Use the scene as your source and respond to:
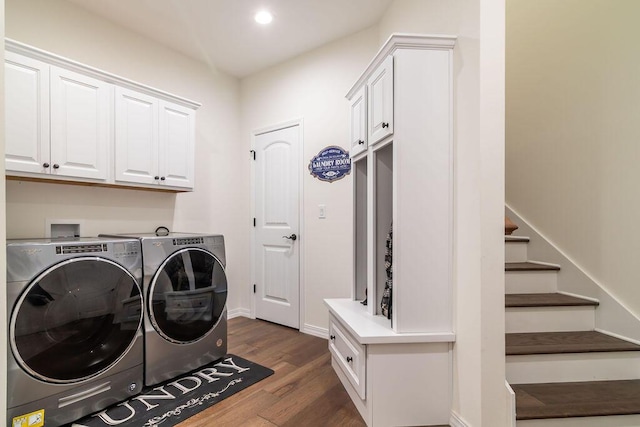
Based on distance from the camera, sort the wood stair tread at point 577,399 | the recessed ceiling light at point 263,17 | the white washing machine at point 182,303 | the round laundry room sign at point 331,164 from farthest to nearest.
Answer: the round laundry room sign at point 331,164 < the recessed ceiling light at point 263,17 < the white washing machine at point 182,303 < the wood stair tread at point 577,399

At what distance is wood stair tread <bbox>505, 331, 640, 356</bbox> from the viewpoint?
1.72 m

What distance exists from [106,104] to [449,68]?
2.35 meters

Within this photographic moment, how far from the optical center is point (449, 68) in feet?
5.73

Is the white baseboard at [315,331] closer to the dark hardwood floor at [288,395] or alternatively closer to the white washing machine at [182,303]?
the dark hardwood floor at [288,395]

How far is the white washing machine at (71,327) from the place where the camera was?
5.17 ft

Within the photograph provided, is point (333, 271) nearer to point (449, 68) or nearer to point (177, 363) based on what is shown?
point (177, 363)

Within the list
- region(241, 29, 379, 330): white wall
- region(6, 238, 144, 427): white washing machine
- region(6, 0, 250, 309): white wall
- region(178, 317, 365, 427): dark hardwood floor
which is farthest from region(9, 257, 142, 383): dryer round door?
region(241, 29, 379, 330): white wall

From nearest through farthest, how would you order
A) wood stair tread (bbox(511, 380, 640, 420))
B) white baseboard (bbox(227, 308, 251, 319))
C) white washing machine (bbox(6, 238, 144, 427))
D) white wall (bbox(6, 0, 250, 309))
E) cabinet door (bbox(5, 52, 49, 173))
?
wood stair tread (bbox(511, 380, 640, 420)), white washing machine (bbox(6, 238, 144, 427)), cabinet door (bbox(5, 52, 49, 173)), white wall (bbox(6, 0, 250, 309)), white baseboard (bbox(227, 308, 251, 319))

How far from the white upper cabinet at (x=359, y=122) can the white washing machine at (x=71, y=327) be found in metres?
1.68

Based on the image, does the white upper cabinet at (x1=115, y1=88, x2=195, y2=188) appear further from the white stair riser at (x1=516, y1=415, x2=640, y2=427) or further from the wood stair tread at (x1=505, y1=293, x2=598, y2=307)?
the white stair riser at (x1=516, y1=415, x2=640, y2=427)

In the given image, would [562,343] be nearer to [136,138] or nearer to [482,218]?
[482,218]

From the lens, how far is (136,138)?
2.45 metres

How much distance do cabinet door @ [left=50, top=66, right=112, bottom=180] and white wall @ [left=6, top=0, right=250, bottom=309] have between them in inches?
14.4

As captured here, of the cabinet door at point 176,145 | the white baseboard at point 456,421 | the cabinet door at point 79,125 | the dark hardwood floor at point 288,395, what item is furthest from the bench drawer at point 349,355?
the cabinet door at point 79,125
